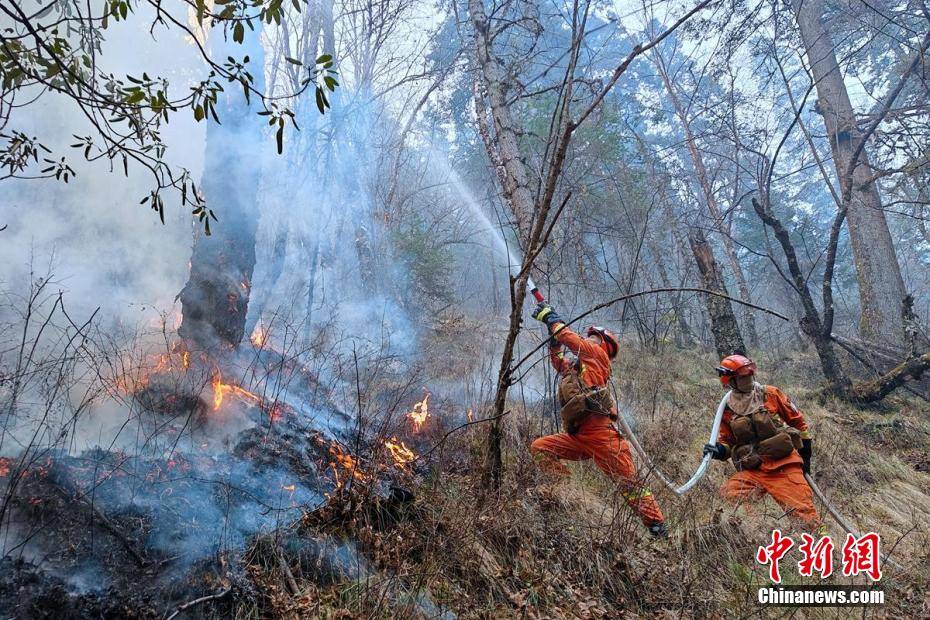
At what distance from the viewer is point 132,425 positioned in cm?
442

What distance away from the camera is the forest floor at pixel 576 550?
258 cm

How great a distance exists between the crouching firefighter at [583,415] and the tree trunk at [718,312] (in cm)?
447

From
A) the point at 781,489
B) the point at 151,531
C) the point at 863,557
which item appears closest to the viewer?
the point at 151,531

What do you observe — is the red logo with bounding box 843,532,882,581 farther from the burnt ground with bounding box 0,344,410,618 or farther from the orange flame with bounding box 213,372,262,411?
the orange flame with bounding box 213,372,262,411

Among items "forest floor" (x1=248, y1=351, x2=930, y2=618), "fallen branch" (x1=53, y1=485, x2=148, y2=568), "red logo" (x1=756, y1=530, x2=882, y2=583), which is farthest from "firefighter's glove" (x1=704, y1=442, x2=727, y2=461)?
"fallen branch" (x1=53, y1=485, x2=148, y2=568)

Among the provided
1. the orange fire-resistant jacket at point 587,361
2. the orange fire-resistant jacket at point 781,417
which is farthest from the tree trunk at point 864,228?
the orange fire-resistant jacket at point 587,361

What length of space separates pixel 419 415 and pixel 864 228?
9466 mm

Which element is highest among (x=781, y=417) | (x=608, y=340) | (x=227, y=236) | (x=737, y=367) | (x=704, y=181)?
(x=704, y=181)

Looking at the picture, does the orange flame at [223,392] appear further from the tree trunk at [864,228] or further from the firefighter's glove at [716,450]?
the tree trunk at [864,228]

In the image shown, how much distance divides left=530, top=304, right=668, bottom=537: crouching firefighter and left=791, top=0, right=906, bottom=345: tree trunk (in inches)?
284

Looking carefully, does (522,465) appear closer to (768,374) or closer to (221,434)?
(221,434)

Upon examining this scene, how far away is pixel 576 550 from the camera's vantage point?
3.10 meters

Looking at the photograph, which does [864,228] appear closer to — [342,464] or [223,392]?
[342,464]

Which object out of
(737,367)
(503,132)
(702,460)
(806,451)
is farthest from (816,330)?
(503,132)
